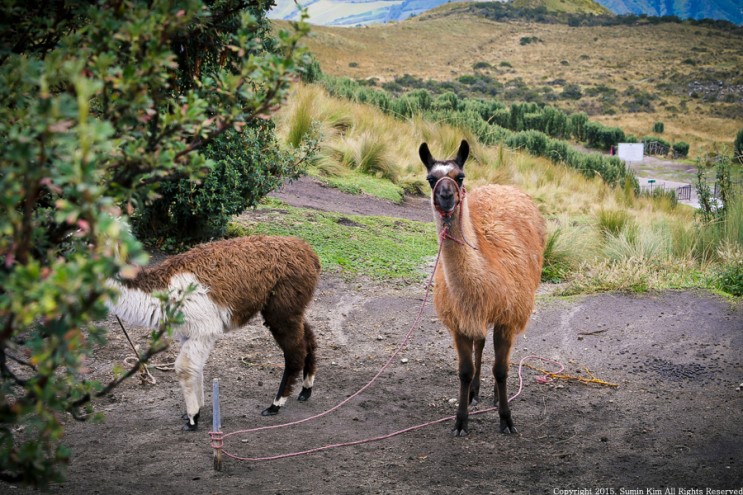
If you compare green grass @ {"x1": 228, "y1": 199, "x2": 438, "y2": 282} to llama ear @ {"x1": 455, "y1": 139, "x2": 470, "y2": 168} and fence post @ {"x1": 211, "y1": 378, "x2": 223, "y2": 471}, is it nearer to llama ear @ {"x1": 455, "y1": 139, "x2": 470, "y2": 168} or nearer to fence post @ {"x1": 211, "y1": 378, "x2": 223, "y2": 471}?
llama ear @ {"x1": 455, "y1": 139, "x2": 470, "y2": 168}

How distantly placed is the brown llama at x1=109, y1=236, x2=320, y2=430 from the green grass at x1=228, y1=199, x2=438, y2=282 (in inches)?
141

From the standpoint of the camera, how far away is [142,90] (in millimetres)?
2803

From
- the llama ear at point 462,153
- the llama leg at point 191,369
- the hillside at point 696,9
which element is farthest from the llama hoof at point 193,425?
the hillside at point 696,9

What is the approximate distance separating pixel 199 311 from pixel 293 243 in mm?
1004

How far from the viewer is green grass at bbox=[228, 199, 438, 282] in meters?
9.79

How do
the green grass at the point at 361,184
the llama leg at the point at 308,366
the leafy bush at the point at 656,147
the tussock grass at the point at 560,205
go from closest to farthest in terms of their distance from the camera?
the llama leg at the point at 308,366
the tussock grass at the point at 560,205
the green grass at the point at 361,184
the leafy bush at the point at 656,147

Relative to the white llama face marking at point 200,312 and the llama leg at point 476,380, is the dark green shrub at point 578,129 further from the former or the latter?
the white llama face marking at point 200,312

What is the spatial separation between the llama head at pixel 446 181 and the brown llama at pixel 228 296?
133 centimetres

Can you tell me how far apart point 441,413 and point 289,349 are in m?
1.40

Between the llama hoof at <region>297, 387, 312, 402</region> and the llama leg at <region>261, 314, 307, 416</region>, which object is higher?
the llama leg at <region>261, 314, 307, 416</region>

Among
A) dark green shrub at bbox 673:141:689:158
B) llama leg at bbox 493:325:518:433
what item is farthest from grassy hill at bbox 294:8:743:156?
llama leg at bbox 493:325:518:433

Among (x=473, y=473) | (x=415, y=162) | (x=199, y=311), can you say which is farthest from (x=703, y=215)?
→ (x=199, y=311)

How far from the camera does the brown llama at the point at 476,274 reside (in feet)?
17.1

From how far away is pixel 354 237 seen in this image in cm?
1099
